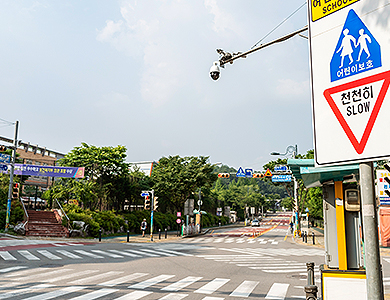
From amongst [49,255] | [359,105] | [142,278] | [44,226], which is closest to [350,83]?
[359,105]

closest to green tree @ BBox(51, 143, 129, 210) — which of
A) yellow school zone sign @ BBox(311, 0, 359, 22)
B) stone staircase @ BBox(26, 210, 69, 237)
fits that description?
stone staircase @ BBox(26, 210, 69, 237)

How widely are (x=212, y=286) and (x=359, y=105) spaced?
9752 millimetres

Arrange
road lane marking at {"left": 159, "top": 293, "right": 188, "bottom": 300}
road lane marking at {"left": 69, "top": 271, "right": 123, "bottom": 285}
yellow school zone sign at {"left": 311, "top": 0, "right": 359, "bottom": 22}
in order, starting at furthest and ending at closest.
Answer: road lane marking at {"left": 69, "top": 271, "right": 123, "bottom": 285}
road lane marking at {"left": 159, "top": 293, "right": 188, "bottom": 300}
yellow school zone sign at {"left": 311, "top": 0, "right": 359, "bottom": 22}

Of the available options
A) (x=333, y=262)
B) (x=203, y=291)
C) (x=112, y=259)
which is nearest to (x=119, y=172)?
(x=112, y=259)

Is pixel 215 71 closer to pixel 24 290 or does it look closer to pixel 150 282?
pixel 150 282

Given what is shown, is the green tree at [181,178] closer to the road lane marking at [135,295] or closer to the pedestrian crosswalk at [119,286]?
the pedestrian crosswalk at [119,286]

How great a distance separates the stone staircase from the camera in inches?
1168

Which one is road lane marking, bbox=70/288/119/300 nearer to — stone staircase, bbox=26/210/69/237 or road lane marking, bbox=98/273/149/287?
road lane marking, bbox=98/273/149/287

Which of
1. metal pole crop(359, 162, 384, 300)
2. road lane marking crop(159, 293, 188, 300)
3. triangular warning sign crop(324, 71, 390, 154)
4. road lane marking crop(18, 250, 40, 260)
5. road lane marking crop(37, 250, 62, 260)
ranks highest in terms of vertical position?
triangular warning sign crop(324, 71, 390, 154)

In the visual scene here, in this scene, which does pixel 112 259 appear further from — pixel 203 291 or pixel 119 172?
pixel 119 172

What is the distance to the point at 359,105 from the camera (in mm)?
2396

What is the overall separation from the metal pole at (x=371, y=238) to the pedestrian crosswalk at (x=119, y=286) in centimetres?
765

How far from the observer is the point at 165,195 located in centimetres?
4497

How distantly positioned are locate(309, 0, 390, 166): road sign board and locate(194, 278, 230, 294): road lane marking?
28.2ft
